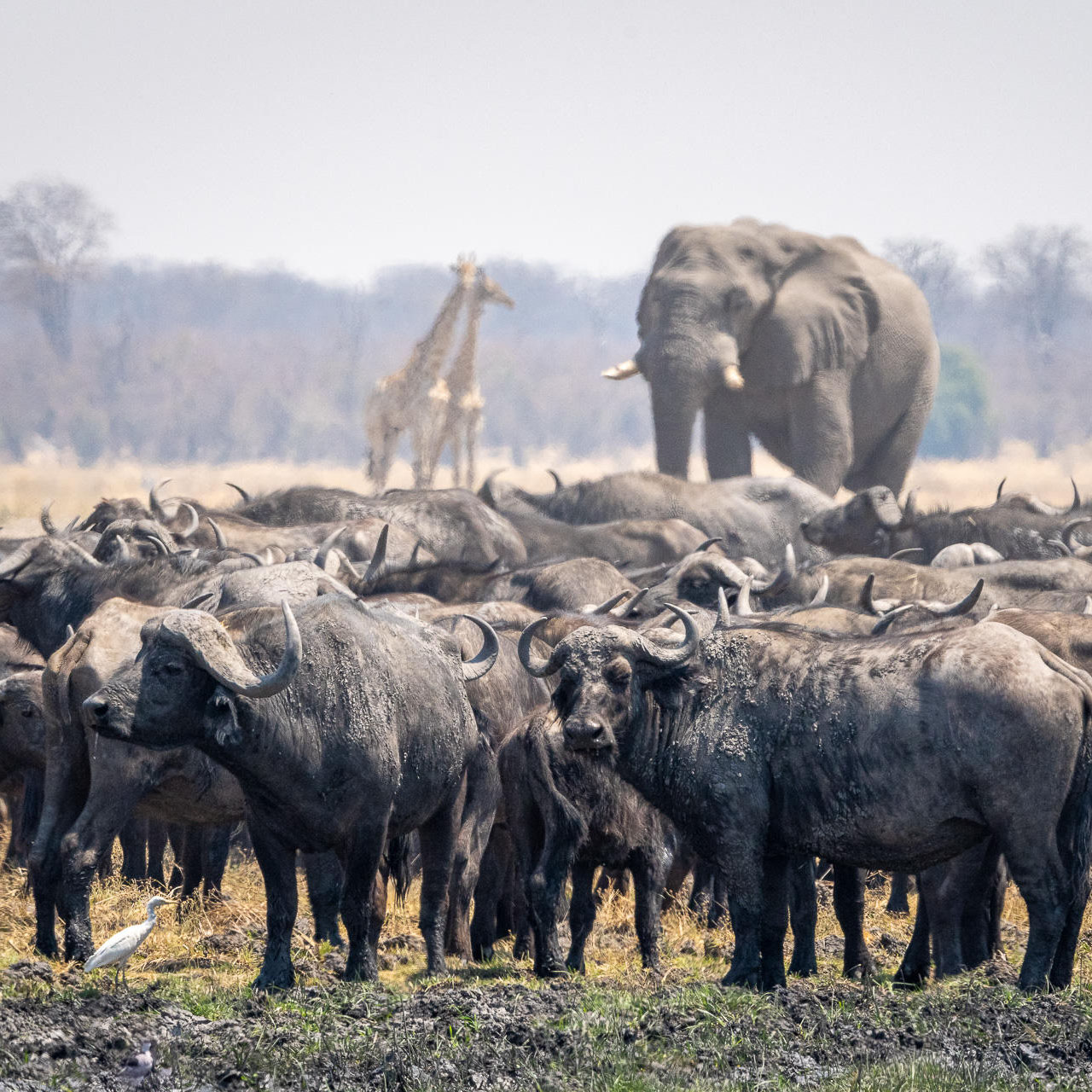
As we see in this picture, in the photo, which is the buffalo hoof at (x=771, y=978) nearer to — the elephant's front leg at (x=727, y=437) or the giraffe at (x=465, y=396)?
the elephant's front leg at (x=727, y=437)

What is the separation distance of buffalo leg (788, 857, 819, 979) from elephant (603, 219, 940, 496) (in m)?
14.2

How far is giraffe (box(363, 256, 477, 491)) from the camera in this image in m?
33.3

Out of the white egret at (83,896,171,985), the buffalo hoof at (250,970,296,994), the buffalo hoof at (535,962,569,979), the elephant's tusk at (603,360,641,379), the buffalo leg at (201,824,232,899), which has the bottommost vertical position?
the buffalo leg at (201,824,232,899)

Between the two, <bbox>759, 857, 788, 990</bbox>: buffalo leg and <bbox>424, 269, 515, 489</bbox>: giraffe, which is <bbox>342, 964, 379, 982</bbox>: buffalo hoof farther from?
<bbox>424, 269, 515, 489</bbox>: giraffe

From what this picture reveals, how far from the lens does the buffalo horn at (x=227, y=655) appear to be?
7.04 m

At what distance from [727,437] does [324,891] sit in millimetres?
16482

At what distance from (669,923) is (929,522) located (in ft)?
29.3

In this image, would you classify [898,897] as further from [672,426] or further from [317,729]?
[672,426]

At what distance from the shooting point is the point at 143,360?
103 meters

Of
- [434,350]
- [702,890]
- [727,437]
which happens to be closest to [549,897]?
[702,890]

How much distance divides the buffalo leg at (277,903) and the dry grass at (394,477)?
11366mm

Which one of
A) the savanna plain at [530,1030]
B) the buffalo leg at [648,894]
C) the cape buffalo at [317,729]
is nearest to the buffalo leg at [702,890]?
the savanna plain at [530,1030]

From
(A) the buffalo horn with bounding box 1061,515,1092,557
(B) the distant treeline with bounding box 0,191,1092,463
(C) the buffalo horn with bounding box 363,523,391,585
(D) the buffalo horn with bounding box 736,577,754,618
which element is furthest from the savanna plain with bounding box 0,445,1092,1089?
(B) the distant treeline with bounding box 0,191,1092,463

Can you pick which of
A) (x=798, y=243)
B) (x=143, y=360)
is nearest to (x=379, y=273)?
(x=143, y=360)
